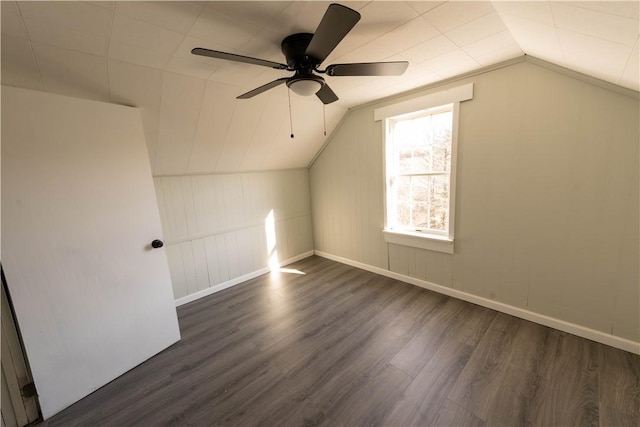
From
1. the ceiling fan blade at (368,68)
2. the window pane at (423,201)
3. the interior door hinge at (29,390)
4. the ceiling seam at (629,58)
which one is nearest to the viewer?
the ceiling seam at (629,58)

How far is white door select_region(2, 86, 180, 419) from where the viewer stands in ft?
5.02

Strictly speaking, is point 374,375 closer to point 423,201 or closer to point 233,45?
point 423,201

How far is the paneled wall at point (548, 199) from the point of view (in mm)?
1865

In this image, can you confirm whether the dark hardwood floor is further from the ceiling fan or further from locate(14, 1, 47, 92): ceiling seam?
locate(14, 1, 47, 92): ceiling seam

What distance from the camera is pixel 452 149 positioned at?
8.47ft

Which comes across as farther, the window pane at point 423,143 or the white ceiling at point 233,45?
the window pane at point 423,143

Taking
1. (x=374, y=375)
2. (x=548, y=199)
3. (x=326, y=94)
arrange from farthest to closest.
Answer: (x=548, y=199)
(x=326, y=94)
(x=374, y=375)

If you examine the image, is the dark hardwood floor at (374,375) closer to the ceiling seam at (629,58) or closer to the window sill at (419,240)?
the window sill at (419,240)

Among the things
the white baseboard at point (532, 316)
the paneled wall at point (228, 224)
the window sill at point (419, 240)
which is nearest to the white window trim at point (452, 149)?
the window sill at point (419, 240)

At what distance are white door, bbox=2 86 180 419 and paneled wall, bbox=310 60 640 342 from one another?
2.89 m

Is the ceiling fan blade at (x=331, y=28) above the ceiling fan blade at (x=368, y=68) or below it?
above

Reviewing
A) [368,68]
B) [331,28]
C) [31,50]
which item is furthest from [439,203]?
[31,50]

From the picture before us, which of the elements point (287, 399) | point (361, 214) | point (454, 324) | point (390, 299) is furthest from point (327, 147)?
point (287, 399)

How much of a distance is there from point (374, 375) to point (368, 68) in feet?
6.72
